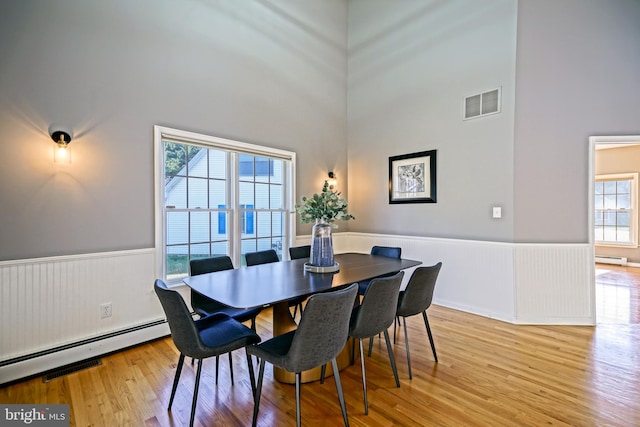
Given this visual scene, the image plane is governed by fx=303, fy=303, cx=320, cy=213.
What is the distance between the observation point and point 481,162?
3.82m

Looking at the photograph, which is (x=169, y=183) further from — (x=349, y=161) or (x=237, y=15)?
(x=349, y=161)

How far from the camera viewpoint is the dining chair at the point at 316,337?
159 cm

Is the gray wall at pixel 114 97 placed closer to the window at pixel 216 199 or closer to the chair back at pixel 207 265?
the window at pixel 216 199

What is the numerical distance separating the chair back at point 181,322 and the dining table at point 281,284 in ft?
0.60

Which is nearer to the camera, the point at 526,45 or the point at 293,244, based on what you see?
the point at 526,45

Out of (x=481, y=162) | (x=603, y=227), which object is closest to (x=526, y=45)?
(x=481, y=162)

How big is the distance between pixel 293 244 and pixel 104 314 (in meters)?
2.40

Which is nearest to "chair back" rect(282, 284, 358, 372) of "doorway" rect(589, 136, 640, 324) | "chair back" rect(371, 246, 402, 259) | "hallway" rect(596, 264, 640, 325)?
"chair back" rect(371, 246, 402, 259)

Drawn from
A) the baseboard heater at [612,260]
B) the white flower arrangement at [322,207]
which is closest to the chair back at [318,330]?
the white flower arrangement at [322,207]

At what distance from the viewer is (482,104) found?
12.5 feet

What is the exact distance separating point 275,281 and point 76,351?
1.99 meters

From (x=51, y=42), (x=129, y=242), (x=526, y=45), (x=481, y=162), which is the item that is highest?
(x=526, y=45)

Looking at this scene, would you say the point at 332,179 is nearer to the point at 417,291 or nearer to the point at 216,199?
the point at 216,199

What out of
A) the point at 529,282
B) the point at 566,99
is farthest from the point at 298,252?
the point at 566,99
